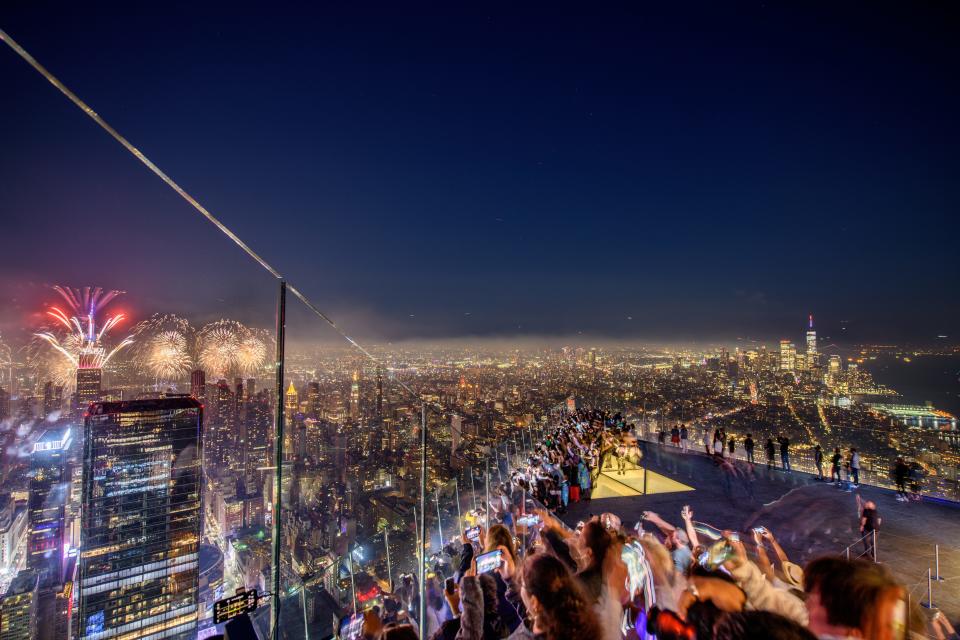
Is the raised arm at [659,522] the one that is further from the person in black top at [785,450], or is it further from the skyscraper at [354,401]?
the skyscraper at [354,401]

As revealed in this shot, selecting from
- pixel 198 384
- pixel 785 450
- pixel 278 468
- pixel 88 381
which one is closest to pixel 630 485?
pixel 785 450

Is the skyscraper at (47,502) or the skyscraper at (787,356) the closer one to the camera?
the skyscraper at (47,502)

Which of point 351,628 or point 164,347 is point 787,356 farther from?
point 164,347

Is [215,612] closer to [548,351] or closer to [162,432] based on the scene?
[162,432]

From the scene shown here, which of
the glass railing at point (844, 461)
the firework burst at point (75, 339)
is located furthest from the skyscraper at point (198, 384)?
the glass railing at point (844, 461)

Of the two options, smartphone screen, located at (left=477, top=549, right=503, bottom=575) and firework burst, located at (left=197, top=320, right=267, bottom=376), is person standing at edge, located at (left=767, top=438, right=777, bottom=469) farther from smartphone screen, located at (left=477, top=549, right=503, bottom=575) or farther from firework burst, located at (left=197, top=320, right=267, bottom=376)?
firework burst, located at (left=197, top=320, right=267, bottom=376)
